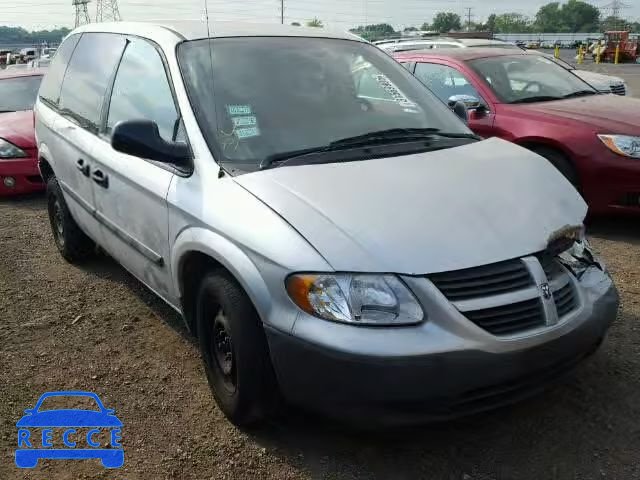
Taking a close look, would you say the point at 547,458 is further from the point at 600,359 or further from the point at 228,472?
the point at 228,472

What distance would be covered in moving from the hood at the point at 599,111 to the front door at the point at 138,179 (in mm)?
3594

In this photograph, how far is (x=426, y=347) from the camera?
225 centimetres

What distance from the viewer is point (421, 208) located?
8.42ft

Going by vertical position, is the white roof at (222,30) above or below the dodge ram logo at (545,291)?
above

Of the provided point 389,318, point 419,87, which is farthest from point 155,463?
point 419,87

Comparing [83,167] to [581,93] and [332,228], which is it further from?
[581,93]

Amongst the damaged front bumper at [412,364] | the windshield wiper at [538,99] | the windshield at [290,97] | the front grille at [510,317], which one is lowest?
the damaged front bumper at [412,364]

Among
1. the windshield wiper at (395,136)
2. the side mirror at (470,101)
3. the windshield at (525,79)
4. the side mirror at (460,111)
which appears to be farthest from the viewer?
the windshield at (525,79)

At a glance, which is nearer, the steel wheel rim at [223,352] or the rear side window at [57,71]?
the steel wheel rim at [223,352]

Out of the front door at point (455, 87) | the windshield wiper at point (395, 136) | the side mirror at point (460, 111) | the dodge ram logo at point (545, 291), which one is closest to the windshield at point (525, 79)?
the front door at point (455, 87)

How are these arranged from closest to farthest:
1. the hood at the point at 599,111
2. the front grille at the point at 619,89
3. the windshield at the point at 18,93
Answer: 1. the hood at the point at 599,111
2. the windshield at the point at 18,93
3. the front grille at the point at 619,89

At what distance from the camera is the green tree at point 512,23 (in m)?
117

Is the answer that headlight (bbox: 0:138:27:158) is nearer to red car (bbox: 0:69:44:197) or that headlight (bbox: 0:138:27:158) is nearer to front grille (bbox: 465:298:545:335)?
red car (bbox: 0:69:44:197)

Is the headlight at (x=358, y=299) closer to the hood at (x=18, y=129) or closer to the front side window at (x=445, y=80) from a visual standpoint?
the front side window at (x=445, y=80)
